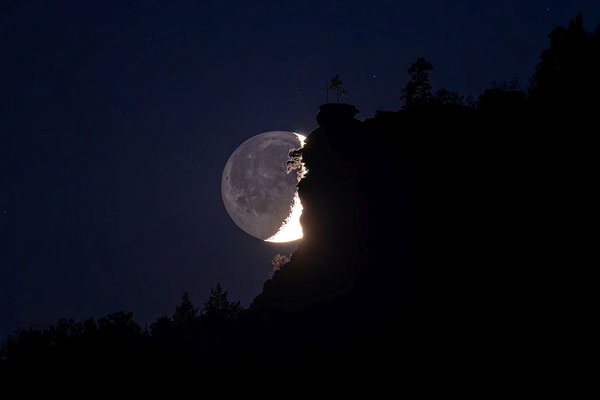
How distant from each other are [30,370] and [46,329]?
32.2 feet

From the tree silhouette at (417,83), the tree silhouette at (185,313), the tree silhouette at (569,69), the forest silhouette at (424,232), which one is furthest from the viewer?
the tree silhouette at (185,313)

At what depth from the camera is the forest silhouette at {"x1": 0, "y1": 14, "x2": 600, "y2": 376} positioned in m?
24.4

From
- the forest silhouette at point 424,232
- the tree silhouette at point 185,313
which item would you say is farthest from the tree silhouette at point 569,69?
the tree silhouette at point 185,313

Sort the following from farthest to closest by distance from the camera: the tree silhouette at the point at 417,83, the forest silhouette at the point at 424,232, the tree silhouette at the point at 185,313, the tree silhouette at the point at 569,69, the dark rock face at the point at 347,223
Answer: the tree silhouette at the point at 185,313
the tree silhouette at the point at 417,83
the dark rock face at the point at 347,223
the tree silhouette at the point at 569,69
the forest silhouette at the point at 424,232

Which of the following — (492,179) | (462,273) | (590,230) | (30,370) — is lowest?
(30,370)

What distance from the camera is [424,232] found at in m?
28.1

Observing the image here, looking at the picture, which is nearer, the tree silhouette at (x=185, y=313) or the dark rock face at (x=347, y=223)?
the dark rock face at (x=347, y=223)

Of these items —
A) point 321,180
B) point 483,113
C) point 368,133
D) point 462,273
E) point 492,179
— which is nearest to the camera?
point 462,273

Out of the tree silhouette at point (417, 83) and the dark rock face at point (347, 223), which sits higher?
the tree silhouette at point (417, 83)

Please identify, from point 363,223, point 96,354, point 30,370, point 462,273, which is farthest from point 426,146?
point 30,370

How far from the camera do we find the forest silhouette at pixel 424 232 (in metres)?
24.4

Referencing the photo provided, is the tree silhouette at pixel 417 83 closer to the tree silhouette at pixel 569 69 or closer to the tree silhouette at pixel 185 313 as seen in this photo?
the tree silhouette at pixel 569 69

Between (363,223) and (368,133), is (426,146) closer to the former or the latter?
(368,133)

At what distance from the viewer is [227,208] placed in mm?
72062
